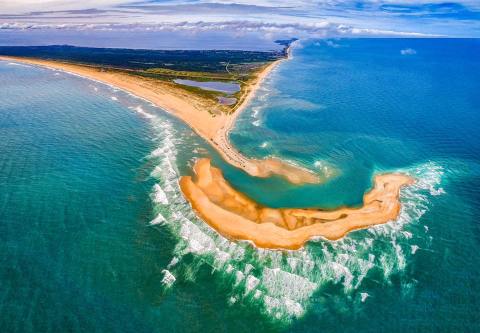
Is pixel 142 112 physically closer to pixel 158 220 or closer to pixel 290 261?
pixel 158 220

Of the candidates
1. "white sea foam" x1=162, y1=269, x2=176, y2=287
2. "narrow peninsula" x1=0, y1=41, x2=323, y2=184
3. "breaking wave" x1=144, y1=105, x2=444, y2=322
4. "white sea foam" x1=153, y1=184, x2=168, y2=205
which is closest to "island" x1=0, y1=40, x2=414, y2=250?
"narrow peninsula" x1=0, y1=41, x2=323, y2=184

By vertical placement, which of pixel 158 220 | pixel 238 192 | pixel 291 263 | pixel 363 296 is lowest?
pixel 363 296

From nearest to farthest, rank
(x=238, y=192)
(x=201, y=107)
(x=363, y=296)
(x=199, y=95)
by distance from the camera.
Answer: (x=363, y=296), (x=238, y=192), (x=201, y=107), (x=199, y=95)

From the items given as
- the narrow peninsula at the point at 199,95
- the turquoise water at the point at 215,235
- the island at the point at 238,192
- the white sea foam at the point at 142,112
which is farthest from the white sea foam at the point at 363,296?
the white sea foam at the point at 142,112

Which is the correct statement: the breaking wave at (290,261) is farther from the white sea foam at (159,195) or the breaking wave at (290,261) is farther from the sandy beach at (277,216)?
the sandy beach at (277,216)

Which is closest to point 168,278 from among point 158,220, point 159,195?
point 158,220
